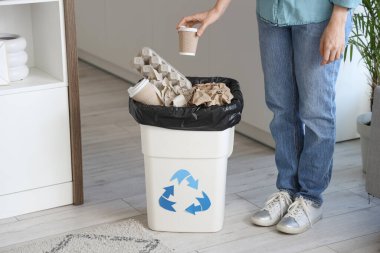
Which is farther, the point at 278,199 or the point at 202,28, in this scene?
the point at 278,199

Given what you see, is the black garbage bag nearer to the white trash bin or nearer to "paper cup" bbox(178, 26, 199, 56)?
the white trash bin

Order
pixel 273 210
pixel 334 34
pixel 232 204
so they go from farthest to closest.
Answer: pixel 232 204
pixel 273 210
pixel 334 34

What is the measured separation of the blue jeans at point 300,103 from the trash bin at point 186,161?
17 cm

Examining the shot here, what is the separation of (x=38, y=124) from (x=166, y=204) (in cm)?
55

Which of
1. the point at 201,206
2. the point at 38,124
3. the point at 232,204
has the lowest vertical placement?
the point at 232,204

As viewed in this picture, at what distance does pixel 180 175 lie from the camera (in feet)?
8.21

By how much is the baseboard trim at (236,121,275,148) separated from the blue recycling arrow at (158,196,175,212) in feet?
3.28

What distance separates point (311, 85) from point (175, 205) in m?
0.61

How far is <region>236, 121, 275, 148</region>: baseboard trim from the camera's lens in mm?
3449

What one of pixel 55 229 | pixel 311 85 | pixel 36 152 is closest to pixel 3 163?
pixel 36 152

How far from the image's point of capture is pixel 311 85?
2443mm

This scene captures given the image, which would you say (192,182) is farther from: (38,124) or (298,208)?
(38,124)

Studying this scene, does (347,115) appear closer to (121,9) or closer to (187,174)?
(187,174)

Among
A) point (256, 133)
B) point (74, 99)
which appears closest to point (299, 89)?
point (74, 99)
